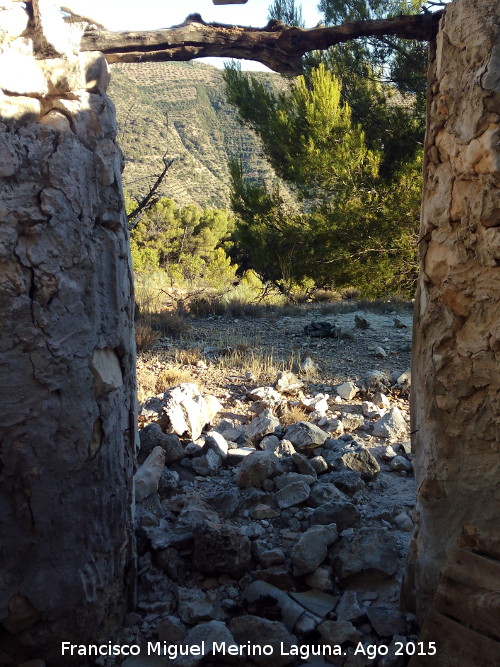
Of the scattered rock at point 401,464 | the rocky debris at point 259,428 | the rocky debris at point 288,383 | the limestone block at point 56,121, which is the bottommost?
the rocky debris at point 288,383

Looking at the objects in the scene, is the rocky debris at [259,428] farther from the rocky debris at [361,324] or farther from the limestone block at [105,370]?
the rocky debris at [361,324]

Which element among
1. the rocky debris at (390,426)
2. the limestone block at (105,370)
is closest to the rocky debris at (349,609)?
Result: the limestone block at (105,370)

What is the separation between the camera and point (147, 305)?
9.52 meters

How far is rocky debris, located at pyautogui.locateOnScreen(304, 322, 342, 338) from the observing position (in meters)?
8.19

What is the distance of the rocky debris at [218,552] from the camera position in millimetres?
2709

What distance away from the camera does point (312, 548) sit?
2.78 metres

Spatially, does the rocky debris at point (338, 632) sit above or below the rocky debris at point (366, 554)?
below

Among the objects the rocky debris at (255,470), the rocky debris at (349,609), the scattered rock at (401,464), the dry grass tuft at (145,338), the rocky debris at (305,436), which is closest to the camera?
the rocky debris at (349,609)

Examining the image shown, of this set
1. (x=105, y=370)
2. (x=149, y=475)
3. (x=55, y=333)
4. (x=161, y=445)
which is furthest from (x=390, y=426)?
(x=55, y=333)

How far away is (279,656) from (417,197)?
733 cm

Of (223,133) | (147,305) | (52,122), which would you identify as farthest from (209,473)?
(223,133)

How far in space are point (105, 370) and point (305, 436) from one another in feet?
6.98

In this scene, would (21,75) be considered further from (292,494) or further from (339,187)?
(339,187)

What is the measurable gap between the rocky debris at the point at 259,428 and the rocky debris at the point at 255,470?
28.2 inches
